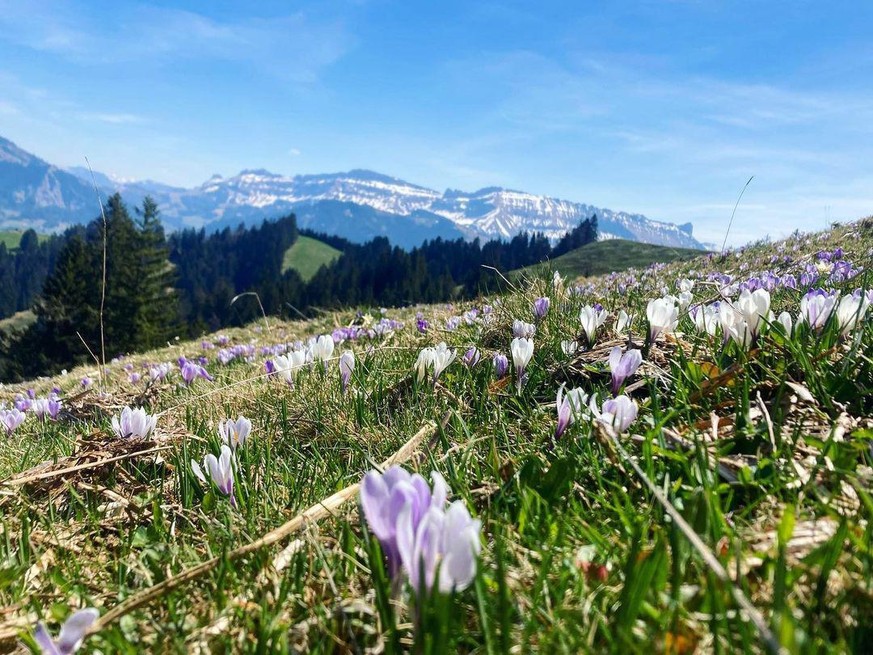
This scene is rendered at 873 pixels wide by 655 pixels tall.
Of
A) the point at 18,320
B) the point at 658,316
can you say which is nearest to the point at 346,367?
the point at 658,316

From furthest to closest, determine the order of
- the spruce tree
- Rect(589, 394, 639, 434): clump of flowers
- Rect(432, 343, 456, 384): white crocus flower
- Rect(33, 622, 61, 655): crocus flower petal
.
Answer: the spruce tree → Rect(432, 343, 456, 384): white crocus flower → Rect(589, 394, 639, 434): clump of flowers → Rect(33, 622, 61, 655): crocus flower petal

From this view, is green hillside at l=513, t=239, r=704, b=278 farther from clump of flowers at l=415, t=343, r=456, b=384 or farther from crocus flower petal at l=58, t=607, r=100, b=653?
crocus flower petal at l=58, t=607, r=100, b=653

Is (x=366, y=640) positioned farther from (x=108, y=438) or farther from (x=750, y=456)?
(x=108, y=438)

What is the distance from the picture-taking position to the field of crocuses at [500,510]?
1.06m

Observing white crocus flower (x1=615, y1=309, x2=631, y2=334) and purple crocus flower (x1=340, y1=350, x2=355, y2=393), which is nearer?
white crocus flower (x1=615, y1=309, x2=631, y2=334)

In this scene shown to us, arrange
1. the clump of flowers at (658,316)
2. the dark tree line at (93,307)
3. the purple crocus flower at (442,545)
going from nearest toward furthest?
the purple crocus flower at (442,545) < the clump of flowers at (658,316) < the dark tree line at (93,307)

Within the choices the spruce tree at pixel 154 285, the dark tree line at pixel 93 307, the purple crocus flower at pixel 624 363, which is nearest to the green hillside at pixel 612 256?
the spruce tree at pixel 154 285

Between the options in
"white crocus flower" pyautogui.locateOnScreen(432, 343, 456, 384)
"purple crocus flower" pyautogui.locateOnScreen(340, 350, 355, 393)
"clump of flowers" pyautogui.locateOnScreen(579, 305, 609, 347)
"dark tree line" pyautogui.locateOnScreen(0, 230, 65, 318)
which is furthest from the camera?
"dark tree line" pyautogui.locateOnScreen(0, 230, 65, 318)

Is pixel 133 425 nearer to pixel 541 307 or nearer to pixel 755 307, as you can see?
pixel 541 307

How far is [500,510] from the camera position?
1.84m

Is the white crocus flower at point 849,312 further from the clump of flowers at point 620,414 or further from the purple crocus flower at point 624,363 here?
the clump of flowers at point 620,414

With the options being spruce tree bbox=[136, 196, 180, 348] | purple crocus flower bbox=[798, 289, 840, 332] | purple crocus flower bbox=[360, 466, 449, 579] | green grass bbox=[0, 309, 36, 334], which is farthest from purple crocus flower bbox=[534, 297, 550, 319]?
green grass bbox=[0, 309, 36, 334]

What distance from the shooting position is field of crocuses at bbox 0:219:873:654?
3.48ft

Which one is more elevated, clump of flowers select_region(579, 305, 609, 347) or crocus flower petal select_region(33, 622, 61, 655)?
clump of flowers select_region(579, 305, 609, 347)
